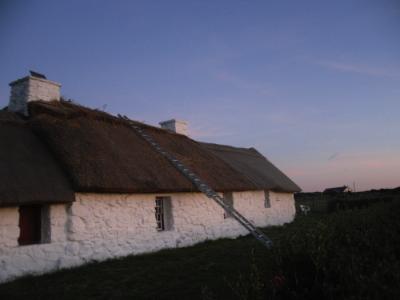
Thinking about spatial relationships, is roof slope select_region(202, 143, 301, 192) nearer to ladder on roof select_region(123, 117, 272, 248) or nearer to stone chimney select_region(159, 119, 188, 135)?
stone chimney select_region(159, 119, 188, 135)

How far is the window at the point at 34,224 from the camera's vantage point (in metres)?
8.75

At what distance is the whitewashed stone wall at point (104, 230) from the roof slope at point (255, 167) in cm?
388

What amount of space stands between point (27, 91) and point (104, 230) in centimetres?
469

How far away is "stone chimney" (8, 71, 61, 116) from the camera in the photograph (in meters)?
11.5

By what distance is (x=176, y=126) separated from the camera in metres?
17.3

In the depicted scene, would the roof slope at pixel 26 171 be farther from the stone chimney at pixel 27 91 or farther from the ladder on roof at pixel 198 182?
the ladder on roof at pixel 198 182

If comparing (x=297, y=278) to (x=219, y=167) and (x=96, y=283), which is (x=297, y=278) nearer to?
(x=96, y=283)

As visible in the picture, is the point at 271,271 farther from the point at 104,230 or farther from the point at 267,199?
the point at 267,199

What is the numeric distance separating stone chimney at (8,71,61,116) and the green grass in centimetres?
518

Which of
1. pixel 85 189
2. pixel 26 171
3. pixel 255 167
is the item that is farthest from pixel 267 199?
pixel 26 171

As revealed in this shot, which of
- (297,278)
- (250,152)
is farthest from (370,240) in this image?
(250,152)

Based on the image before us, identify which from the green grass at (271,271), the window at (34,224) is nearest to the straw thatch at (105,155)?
the window at (34,224)

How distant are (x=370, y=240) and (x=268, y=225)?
13.5m

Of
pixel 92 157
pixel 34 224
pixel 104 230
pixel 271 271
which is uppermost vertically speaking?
pixel 92 157
